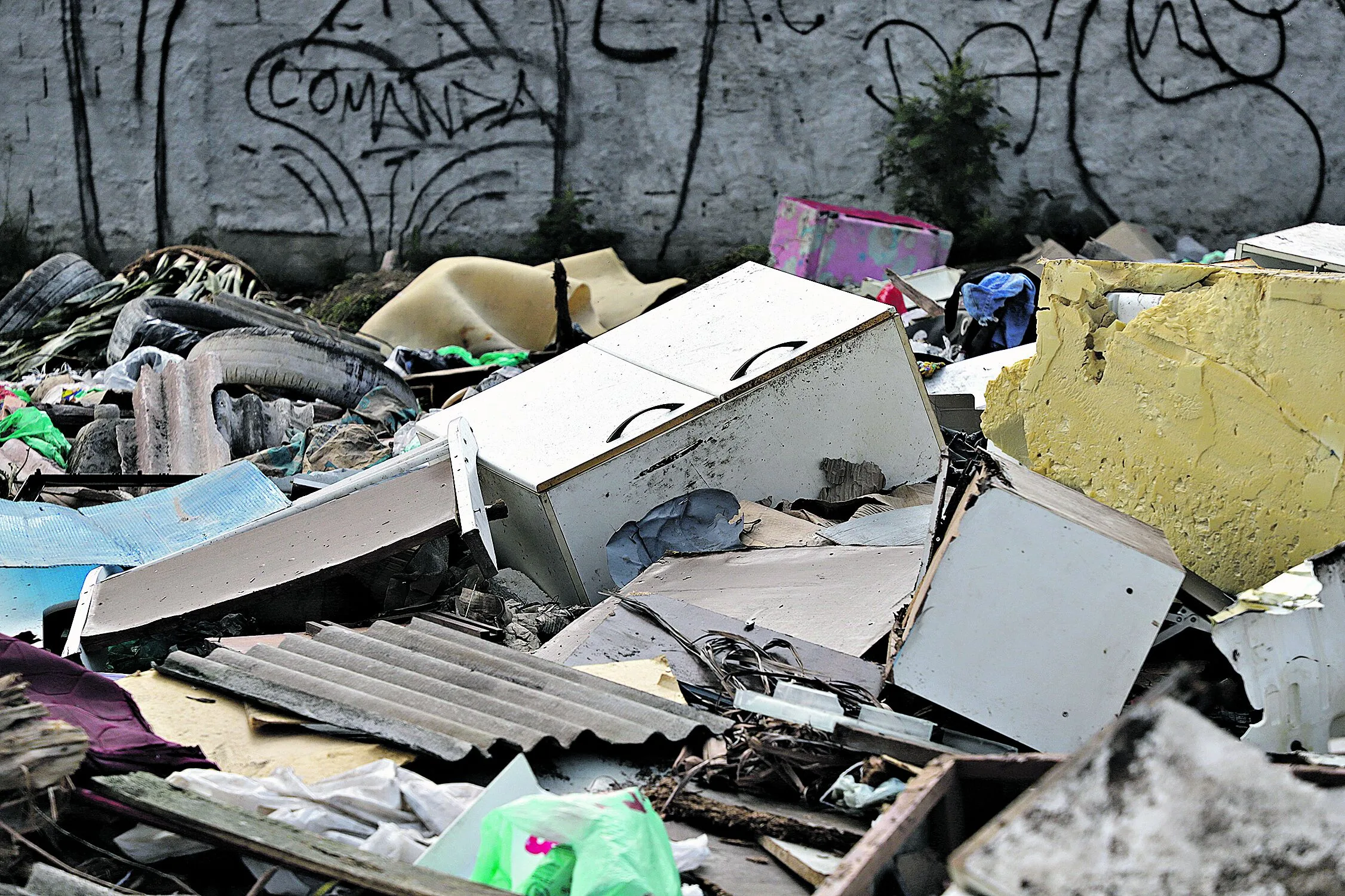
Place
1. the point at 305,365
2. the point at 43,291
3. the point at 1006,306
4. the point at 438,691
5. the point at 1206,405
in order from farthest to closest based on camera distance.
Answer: the point at 43,291, the point at 305,365, the point at 1006,306, the point at 1206,405, the point at 438,691

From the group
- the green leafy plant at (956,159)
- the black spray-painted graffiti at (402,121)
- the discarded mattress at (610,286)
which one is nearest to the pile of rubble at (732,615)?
the discarded mattress at (610,286)

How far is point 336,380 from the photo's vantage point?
5.85 m

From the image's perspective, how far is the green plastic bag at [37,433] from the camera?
5.21m

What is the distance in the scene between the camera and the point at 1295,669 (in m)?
2.54

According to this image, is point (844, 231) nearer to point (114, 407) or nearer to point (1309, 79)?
point (1309, 79)

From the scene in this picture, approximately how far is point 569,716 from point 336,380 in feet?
11.9

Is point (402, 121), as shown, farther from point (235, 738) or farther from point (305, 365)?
point (235, 738)

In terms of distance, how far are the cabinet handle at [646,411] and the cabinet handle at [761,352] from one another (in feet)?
0.71

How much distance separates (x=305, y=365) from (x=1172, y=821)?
510 centimetres

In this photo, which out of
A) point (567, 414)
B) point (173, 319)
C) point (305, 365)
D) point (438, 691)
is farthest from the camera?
point (173, 319)

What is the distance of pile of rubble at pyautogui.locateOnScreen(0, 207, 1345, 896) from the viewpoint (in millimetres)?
1912

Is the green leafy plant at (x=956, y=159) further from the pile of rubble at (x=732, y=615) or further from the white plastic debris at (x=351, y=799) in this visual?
the white plastic debris at (x=351, y=799)

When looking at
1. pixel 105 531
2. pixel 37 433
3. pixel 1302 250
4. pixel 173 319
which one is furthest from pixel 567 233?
Result: pixel 1302 250

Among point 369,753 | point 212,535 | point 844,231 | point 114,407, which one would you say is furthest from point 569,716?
point 844,231
